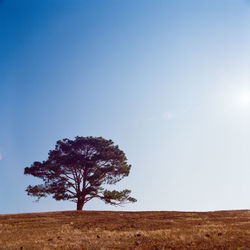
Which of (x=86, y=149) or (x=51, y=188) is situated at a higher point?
(x=86, y=149)

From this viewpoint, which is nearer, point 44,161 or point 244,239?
point 244,239

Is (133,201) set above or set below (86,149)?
below

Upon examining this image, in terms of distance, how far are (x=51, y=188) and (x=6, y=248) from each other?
23.2 metres

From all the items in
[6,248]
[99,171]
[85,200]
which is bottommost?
[6,248]

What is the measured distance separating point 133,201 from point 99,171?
6.30 metres

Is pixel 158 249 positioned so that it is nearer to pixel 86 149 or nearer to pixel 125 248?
pixel 125 248

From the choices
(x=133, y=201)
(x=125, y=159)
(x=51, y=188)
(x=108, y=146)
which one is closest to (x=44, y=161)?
(x=51, y=188)

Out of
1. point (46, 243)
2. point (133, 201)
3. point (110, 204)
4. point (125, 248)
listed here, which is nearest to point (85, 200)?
point (110, 204)

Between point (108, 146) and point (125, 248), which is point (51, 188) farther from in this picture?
point (125, 248)

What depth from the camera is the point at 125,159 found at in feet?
111

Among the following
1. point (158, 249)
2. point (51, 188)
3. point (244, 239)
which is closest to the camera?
point (158, 249)

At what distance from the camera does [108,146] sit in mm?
32812

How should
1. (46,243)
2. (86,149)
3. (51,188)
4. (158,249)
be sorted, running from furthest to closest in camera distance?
(86,149) < (51,188) < (46,243) < (158,249)

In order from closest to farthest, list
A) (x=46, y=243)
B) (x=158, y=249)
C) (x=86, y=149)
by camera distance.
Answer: (x=158, y=249) < (x=46, y=243) < (x=86, y=149)
